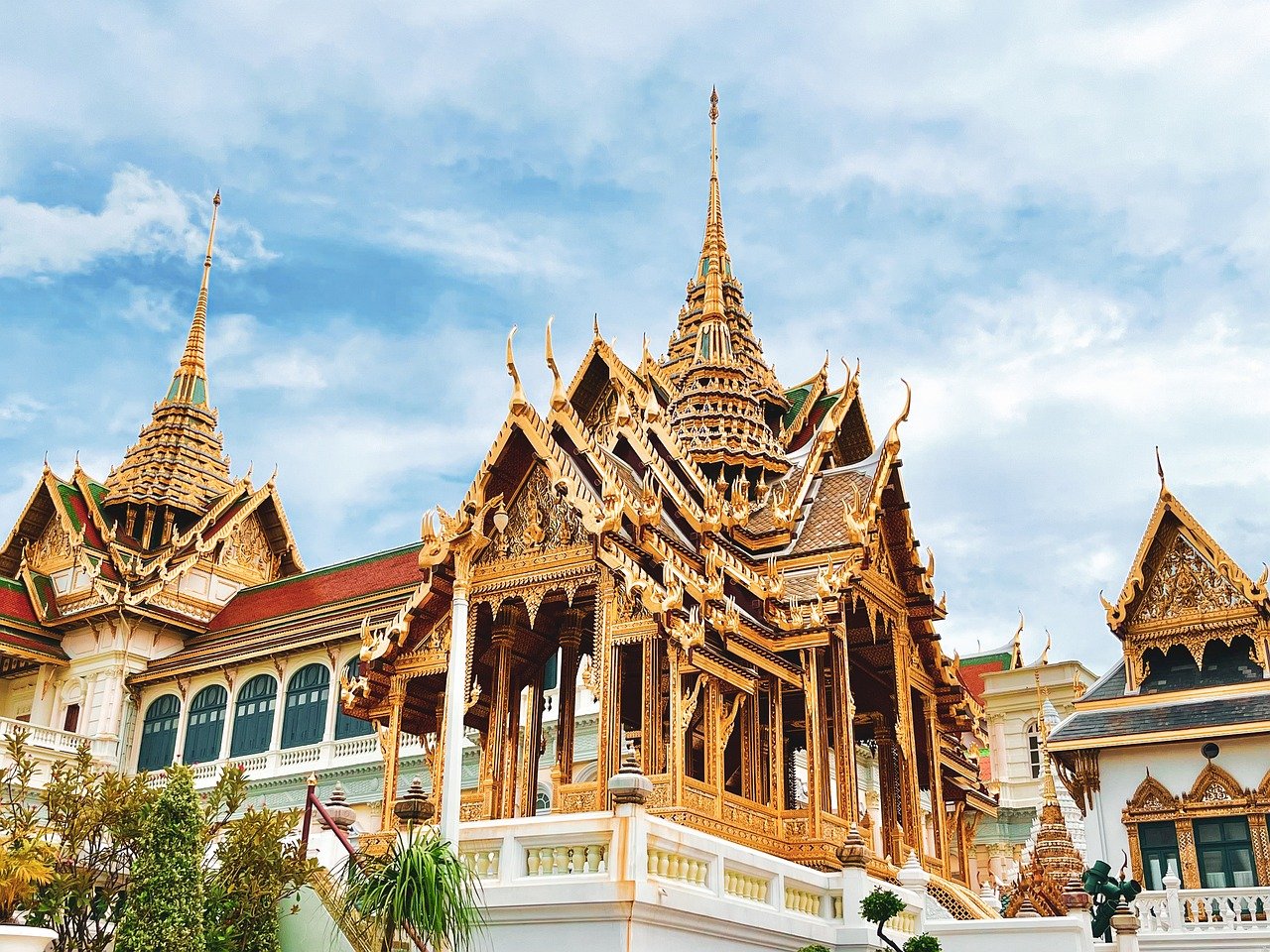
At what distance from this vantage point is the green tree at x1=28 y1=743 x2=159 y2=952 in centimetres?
782

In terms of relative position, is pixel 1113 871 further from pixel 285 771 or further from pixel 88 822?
pixel 285 771

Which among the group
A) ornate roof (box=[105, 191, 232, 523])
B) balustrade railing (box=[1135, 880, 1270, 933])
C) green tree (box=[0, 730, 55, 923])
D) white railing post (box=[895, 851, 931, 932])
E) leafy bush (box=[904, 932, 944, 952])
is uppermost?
ornate roof (box=[105, 191, 232, 523])

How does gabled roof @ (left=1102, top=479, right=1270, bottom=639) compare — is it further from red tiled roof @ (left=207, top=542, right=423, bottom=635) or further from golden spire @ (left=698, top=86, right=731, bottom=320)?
red tiled roof @ (left=207, top=542, right=423, bottom=635)

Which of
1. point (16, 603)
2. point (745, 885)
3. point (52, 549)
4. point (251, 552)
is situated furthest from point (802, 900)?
point (52, 549)

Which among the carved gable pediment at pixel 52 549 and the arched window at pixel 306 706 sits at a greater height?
the carved gable pediment at pixel 52 549

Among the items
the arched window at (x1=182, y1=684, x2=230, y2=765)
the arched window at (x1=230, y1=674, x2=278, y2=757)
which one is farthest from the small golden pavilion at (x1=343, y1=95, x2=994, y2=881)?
the arched window at (x1=182, y1=684, x2=230, y2=765)

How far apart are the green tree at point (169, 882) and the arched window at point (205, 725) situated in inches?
1257

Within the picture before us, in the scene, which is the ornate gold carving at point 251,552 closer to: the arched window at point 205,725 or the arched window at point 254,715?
the arched window at point 205,725

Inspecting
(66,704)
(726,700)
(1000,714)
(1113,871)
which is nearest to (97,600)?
(66,704)

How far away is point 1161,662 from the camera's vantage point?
23.9 metres

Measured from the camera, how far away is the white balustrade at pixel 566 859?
8.08m

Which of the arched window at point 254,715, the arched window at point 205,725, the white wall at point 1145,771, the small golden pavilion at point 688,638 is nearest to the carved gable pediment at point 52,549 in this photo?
the arched window at point 205,725

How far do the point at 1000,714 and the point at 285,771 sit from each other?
1994 cm

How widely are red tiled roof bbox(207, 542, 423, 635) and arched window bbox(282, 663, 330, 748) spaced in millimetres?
2452
